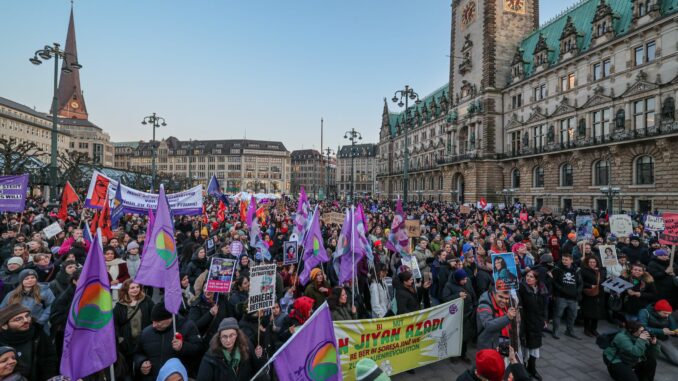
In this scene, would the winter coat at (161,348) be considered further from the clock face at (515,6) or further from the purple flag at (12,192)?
the clock face at (515,6)

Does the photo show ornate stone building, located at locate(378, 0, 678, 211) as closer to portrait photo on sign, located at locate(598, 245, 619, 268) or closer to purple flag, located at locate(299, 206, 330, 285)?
portrait photo on sign, located at locate(598, 245, 619, 268)

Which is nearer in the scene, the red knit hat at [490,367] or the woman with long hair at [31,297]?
the red knit hat at [490,367]

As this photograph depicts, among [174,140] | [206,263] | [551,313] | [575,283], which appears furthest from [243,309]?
[174,140]

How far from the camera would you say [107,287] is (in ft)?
12.8

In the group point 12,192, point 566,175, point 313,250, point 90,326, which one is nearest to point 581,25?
point 566,175

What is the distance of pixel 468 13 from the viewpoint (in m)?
49.8

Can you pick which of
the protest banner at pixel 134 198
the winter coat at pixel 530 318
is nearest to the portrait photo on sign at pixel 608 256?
the winter coat at pixel 530 318

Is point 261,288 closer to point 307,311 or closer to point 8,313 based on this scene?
point 307,311

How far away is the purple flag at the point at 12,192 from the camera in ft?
35.9

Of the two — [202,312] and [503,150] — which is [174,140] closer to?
[503,150]

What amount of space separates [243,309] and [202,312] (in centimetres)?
66

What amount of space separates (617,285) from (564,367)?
8.13 ft

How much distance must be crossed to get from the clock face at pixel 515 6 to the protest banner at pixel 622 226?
42519 millimetres

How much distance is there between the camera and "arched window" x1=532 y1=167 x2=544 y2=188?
130ft
